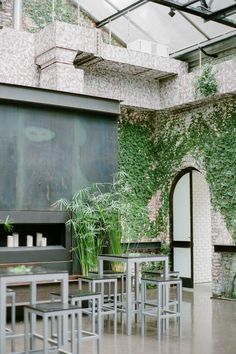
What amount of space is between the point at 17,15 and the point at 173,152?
408 centimetres

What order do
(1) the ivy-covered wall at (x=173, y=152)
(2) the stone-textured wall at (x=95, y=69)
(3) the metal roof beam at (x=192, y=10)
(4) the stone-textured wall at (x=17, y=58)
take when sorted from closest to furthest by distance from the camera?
(3) the metal roof beam at (x=192, y=10), (2) the stone-textured wall at (x=95, y=69), (4) the stone-textured wall at (x=17, y=58), (1) the ivy-covered wall at (x=173, y=152)

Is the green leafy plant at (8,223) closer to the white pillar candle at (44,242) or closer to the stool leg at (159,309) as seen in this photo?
the white pillar candle at (44,242)

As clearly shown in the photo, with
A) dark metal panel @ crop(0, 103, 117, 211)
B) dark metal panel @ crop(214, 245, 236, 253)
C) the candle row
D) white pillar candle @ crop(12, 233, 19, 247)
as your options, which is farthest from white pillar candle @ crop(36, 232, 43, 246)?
dark metal panel @ crop(214, 245, 236, 253)

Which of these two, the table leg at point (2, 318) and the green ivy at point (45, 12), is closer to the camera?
the table leg at point (2, 318)

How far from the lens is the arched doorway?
35.1 feet

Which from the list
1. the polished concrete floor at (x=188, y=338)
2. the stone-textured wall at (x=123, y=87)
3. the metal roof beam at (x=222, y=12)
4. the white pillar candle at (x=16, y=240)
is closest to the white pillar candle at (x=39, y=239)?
the white pillar candle at (x=16, y=240)

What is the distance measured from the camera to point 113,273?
750 cm

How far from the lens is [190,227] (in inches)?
420

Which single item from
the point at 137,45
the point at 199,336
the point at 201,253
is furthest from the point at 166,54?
the point at 199,336

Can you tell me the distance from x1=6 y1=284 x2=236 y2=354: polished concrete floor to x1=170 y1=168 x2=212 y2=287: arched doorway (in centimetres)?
276

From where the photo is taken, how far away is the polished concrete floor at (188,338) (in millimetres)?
5422

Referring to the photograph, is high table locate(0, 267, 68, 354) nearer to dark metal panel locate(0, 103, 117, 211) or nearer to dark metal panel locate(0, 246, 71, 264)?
dark metal panel locate(0, 246, 71, 264)

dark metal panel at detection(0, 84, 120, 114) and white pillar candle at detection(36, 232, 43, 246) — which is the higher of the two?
dark metal panel at detection(0, 84, 120, 114)

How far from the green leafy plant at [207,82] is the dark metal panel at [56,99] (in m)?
1.82
